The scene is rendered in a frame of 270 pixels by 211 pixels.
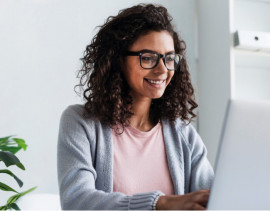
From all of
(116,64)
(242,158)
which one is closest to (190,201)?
(242,158)

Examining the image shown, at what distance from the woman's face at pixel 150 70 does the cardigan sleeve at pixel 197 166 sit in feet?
0.70

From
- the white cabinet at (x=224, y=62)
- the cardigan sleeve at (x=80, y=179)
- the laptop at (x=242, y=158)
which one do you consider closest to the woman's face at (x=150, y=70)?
A: the cardigan sleeve at (x=80, y=179)

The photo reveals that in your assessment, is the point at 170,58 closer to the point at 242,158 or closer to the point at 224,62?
the point at 242,158

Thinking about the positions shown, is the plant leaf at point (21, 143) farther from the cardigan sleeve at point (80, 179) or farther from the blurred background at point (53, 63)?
the blurred background at point (53, 63)

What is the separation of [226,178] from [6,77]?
1912 millimetres

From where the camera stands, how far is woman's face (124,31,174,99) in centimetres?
136

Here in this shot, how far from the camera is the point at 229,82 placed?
239 centimetres

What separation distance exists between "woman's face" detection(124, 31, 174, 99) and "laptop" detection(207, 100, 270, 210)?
664 millimetres

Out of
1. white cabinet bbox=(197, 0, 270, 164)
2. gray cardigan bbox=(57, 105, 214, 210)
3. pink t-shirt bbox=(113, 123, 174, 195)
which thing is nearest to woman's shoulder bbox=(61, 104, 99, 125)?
gray cardigan bbox=(57, 105, 214, 210)

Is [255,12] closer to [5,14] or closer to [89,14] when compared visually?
[89,14]

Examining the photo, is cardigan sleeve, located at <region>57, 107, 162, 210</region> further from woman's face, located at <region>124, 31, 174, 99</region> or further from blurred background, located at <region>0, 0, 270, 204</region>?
blurred background, located at <region>0, 0, 270, 204</region>

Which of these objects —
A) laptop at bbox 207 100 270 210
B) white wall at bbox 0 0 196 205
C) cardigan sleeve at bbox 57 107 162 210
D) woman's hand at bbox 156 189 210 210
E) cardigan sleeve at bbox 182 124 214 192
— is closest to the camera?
laptop at bbox 207 100 270 210

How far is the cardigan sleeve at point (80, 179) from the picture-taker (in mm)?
944

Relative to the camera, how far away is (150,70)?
1358 mm
